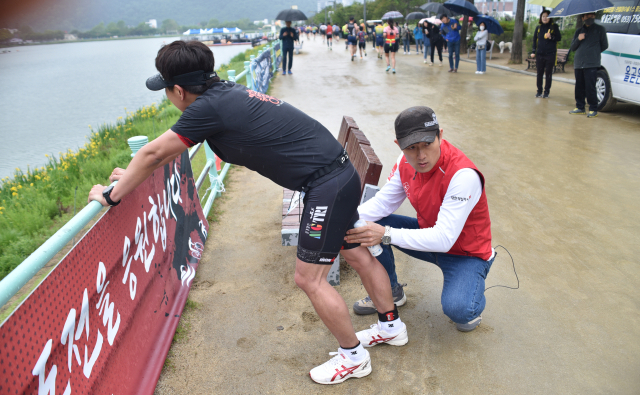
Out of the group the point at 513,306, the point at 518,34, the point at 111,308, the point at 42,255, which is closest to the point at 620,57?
the point at 513,306

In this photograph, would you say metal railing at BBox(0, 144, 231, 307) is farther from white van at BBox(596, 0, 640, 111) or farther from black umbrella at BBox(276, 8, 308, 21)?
black umbrella at BBox(276, 8, 308, 21)

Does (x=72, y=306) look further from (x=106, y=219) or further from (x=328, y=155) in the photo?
(x=328, y=155)

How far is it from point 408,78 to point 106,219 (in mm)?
13483

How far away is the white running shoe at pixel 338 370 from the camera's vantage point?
8.18ft

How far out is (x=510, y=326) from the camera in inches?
116

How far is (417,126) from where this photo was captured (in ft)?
7.77

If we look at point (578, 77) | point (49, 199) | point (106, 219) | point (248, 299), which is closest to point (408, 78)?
point (578, 77)

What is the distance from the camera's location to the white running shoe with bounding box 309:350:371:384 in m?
2.49

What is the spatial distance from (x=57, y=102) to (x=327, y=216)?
24428 millimetres

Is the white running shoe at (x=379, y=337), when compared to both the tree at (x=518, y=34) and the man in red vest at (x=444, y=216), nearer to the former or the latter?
the man in red vest at (x=444, y=216)

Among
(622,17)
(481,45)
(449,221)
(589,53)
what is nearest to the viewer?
(449,221)

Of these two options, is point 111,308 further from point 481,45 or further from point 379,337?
point 481,45

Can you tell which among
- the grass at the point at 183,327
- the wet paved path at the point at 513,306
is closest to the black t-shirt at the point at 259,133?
the wet paved path at the point at 513,306

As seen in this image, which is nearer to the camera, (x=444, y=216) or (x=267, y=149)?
(x=267, y=149)
